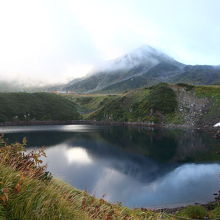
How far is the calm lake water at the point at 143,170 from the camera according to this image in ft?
172

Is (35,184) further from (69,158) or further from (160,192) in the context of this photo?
(69,158)

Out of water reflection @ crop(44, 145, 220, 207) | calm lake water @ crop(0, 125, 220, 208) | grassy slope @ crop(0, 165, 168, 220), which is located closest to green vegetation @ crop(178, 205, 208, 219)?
calm lake water @ crop(0, 125, 220, 208)

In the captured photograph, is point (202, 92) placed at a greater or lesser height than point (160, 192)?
greater

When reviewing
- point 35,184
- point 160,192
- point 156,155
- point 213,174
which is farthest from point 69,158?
point 35,184

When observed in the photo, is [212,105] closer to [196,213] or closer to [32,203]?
[196,213]

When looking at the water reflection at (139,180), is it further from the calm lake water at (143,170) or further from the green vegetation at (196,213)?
the green vegetation at (196,213)

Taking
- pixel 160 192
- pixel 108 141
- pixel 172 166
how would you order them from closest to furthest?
pixel 160 192 → pixel 172 166 → pixel 108 141

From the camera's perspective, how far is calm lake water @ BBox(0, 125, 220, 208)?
52438 millimetres

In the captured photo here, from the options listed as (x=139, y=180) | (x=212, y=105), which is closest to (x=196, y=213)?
(x=139, y=180)

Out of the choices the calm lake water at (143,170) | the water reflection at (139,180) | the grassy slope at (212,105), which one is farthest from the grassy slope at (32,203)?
the grassy slope at (212,105)

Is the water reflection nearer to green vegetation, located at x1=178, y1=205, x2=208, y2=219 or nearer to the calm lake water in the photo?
the calm lake water

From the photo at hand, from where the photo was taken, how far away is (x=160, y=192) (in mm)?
54750

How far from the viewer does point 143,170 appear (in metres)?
71.6

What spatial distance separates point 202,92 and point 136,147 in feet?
376
